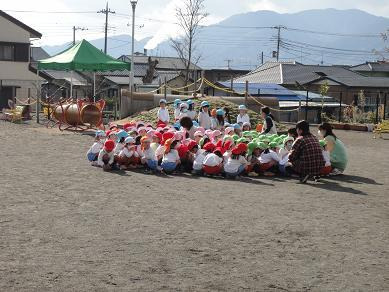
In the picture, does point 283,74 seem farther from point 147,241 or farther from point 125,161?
point 147,241

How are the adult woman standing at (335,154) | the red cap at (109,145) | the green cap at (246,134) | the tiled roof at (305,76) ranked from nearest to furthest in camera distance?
1. the red cap at (109,145)
2. the adult woman standing at (335,154)
3. the green cap at (246,134)
4. the tiled roof at (305,76)

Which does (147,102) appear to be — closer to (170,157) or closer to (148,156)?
(148,156)

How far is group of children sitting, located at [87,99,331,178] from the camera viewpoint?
1186 cm

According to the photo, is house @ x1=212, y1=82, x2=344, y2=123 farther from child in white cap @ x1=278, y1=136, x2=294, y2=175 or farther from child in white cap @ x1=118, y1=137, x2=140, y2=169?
child in white cap @ x1=118, y1=137, x2=140, y2=169

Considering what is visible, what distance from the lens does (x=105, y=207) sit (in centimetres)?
852

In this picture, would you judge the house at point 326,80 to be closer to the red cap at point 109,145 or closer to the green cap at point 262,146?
the green cap at point 262,146

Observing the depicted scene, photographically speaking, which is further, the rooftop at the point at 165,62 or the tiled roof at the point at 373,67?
the rooftop at the point at 165,62

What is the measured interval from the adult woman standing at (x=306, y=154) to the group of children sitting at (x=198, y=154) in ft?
1.80

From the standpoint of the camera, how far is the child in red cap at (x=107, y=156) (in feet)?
40.7

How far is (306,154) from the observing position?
449 inches

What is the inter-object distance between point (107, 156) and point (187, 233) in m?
5.68

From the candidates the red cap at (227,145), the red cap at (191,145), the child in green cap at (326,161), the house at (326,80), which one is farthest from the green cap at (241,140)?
the house at (326,80)

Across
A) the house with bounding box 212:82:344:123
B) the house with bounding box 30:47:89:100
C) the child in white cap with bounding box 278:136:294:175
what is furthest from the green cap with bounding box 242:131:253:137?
the house with bounding box 30:47:89:100

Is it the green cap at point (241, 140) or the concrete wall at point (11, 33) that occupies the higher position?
the concrete wall at point (11, 33)
